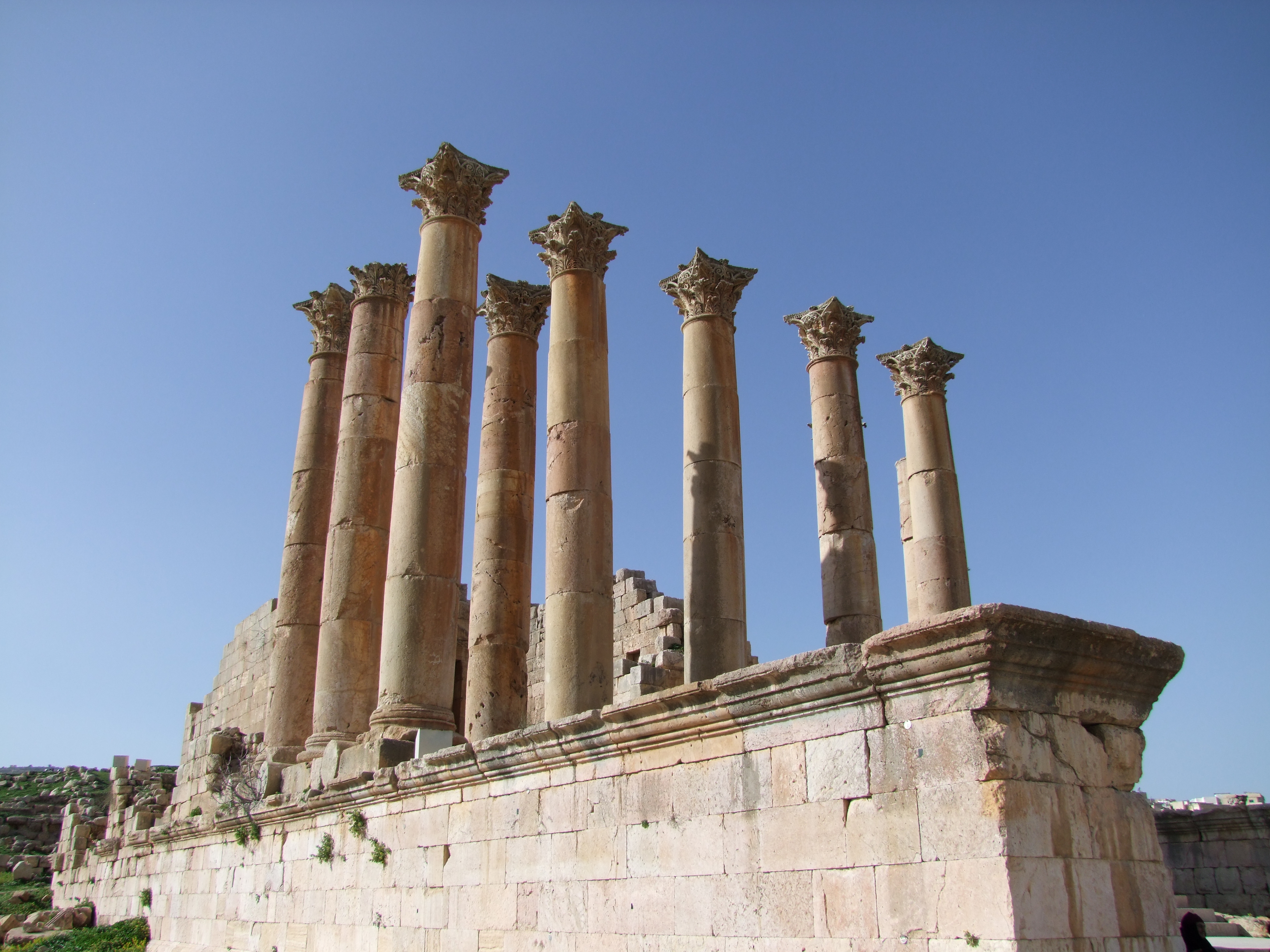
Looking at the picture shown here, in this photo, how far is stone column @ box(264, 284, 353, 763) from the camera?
18703 mm

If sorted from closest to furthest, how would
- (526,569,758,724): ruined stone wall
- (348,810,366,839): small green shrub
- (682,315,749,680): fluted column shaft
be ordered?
(348,810,366,839): small green shrub < (682,315,749,680): fluted column shaft < (526,569,758,724): ruined stone wall

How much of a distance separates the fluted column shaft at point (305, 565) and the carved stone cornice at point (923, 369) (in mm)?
11367

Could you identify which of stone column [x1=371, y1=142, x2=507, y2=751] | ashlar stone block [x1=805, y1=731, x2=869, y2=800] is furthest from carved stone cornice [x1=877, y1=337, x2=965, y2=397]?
ashlar stone block [x1=805, y1=731, x2=869, y2=800]

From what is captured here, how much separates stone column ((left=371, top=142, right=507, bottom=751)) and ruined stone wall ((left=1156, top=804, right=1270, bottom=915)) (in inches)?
447

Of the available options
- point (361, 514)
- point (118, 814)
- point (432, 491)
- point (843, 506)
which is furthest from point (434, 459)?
point (118, 814)

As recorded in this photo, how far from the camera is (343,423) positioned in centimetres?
1850

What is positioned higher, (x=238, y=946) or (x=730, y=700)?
(x=730, y=700)

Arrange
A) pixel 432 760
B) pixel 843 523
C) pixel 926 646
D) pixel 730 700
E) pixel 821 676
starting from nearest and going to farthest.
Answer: pixel 926 646 → pixel 821 676 → pixel 730 700 → pixel 432 760 → pixel 843 523

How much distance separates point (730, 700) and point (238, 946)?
11.4 meters

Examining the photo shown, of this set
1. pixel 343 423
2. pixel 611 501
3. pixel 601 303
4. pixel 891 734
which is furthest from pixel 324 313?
pixel 891 734

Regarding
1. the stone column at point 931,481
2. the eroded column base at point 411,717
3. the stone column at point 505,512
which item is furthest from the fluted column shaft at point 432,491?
the stone column at point 931,481

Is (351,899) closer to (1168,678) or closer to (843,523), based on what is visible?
(1168,678)

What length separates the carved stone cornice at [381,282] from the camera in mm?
19375

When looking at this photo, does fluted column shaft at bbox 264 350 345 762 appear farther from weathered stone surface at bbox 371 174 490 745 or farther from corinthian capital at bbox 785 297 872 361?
corinthian capital at bbox 785 297 872 361
